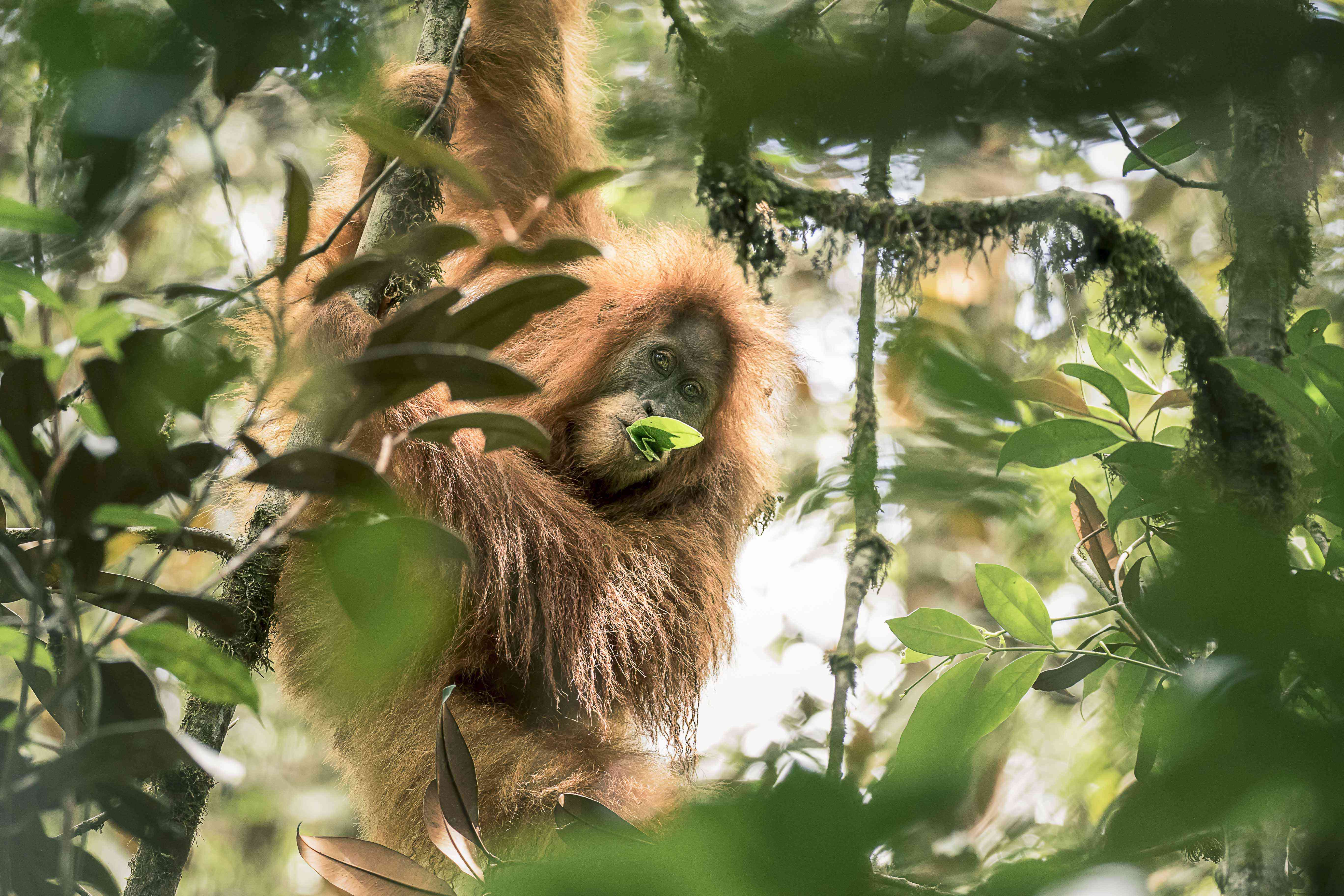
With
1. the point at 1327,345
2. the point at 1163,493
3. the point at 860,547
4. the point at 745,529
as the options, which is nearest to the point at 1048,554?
the point at 745,529

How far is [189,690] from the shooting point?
1.60 m

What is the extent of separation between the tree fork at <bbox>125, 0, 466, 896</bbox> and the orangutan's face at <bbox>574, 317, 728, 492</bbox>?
1.13 meters

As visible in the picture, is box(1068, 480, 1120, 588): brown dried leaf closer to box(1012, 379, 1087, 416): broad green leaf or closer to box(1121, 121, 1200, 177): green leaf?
box(1012, 379, 1087, 416): broad green leaf

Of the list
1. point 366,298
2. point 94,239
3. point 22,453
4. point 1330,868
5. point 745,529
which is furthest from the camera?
point 745,529

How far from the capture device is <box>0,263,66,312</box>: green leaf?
5.46 ft

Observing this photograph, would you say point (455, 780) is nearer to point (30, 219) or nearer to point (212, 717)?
point (212, 717)

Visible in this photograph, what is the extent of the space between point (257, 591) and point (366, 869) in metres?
0.98

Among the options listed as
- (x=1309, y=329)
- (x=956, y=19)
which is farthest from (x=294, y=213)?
(x=1309, y=329)

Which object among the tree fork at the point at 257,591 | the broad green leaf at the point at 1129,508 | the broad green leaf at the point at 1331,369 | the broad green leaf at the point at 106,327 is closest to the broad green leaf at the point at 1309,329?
the broad green leaf at the point at 1129,508

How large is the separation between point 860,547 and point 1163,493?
6.29 feet

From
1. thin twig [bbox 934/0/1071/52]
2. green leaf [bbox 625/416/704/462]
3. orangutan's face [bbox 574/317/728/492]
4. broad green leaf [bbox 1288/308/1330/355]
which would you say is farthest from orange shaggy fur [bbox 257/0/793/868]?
broad green leaf [bbox 1288/308/1330/355]

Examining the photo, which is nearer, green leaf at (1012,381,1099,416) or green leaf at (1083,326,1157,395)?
green leaf at (1083,326,1157,395)

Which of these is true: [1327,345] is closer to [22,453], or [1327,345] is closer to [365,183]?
[22,453]

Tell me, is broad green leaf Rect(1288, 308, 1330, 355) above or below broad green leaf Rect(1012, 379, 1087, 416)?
above
